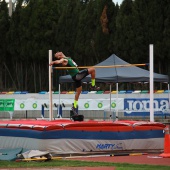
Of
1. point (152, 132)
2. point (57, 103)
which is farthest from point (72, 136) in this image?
point (57, 103)

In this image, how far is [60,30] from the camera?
42.4 metres

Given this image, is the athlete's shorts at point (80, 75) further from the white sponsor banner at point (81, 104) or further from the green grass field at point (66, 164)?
the white sponsor banner at point (81, 104)

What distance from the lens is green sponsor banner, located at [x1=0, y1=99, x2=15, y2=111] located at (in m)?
31.0

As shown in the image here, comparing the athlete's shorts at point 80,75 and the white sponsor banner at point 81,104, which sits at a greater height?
the athlete's shorts at point 80,75

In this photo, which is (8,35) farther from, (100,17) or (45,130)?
(45,130)

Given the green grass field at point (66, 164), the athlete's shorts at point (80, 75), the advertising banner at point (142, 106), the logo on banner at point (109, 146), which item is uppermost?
the athlete's shorts at point (80, 75)

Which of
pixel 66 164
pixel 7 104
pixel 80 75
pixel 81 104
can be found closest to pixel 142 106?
pixel 81 104

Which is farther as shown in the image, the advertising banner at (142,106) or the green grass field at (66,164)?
the advertising banner at (142,106)

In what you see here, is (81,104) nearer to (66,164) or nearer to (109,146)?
(109,146)

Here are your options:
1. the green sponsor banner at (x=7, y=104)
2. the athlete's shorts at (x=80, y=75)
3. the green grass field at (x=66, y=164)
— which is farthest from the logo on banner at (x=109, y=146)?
the green sponsor banner at (x=7, y=104)

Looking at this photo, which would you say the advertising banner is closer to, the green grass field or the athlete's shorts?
the athlete's shorts

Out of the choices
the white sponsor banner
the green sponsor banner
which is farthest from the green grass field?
the green sponsor banner

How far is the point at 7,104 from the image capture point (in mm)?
31172

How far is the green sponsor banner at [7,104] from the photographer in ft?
102
